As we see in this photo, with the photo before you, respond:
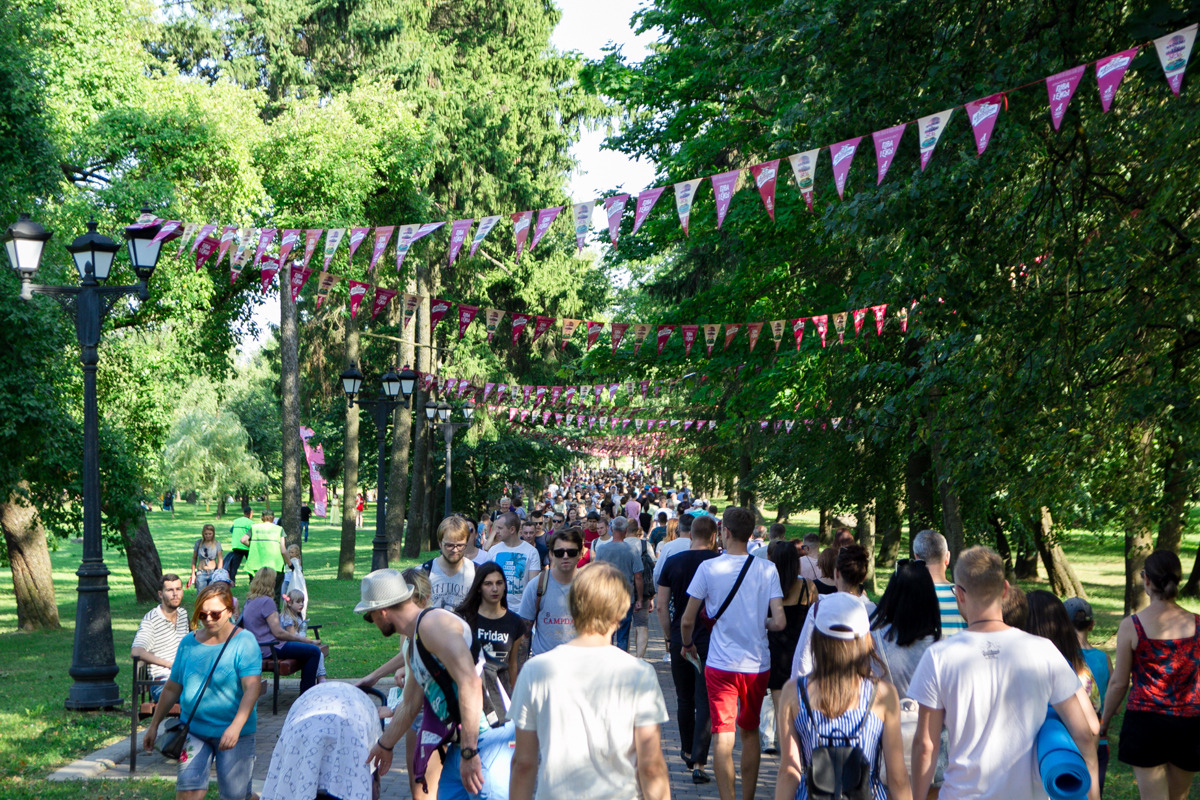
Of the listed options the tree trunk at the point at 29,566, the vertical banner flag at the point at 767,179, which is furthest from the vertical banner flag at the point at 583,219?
the tree trunk at the point at 29,566

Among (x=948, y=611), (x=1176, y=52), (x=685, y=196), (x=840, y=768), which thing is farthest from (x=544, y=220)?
→ (x=840, y=768)

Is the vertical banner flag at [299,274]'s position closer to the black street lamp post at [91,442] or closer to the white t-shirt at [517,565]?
the black street lamp post at [91,442]

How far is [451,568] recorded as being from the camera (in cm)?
838

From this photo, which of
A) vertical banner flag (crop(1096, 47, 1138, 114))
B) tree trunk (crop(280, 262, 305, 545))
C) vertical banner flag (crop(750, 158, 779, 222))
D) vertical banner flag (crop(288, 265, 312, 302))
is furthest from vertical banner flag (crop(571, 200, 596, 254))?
tree trunk (crop(280, 262, 305, 545))

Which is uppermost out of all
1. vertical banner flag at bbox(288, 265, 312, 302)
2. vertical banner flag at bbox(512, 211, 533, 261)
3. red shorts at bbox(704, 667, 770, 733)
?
vertical banner flag at bbox(288, 265, 312, 302)

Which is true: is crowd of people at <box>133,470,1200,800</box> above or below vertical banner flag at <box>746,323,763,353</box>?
below

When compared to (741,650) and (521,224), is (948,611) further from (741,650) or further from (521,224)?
(521,224)

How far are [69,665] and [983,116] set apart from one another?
12828 mm

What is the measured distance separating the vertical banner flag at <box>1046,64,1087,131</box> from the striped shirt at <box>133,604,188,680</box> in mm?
7813

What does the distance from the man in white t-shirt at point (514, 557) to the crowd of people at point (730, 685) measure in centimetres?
109

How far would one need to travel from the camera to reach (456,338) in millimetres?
33875

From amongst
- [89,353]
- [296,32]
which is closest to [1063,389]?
[89,353]

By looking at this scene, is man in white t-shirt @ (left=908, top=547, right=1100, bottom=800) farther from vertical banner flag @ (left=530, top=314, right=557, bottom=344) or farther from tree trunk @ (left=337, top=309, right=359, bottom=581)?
tree trunk @ (left=337, top=309, right=359, bottom=581)

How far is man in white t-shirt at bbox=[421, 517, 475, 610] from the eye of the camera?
315 inches
